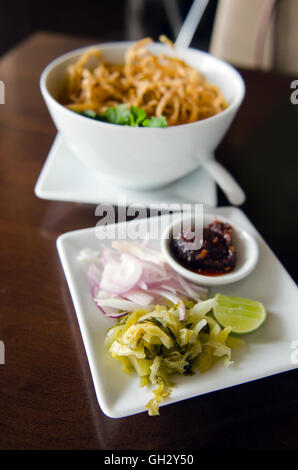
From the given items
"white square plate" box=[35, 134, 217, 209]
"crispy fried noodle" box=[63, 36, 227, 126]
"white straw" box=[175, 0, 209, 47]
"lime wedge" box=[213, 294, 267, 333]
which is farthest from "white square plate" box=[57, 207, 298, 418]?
"white straw" box=[175, 0, 209, 47]

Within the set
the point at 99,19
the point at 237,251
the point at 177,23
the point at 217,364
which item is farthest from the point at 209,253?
the point at 177,23

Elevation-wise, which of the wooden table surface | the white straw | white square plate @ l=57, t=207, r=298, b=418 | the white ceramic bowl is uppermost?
the white ceramic bowl

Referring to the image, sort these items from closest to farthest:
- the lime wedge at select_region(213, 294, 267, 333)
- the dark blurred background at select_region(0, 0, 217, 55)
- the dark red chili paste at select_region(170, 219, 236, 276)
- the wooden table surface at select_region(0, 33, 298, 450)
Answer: the wooden table surface at select_region(0, 33, 298, 450) → the lime wedge at select_region(213, 294, 267, 333) → the dark red chili paste at select_region(170, 219, 236, 276) → the dark blurred background at select_region(0, 0, 217, 55)

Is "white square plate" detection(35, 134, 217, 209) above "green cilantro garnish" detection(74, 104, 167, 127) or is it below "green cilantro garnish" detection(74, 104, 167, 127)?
below

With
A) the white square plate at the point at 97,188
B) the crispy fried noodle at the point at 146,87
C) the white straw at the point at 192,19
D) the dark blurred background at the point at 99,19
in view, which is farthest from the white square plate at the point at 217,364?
the white straw at the point at 192,19

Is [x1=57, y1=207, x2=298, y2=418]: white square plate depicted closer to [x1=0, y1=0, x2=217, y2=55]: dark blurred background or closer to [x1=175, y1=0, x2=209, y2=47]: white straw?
[x1=0, y1=0, x2=217, y2=55]: dark blurred background

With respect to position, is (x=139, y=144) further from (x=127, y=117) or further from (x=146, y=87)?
(x=146, y=87)
